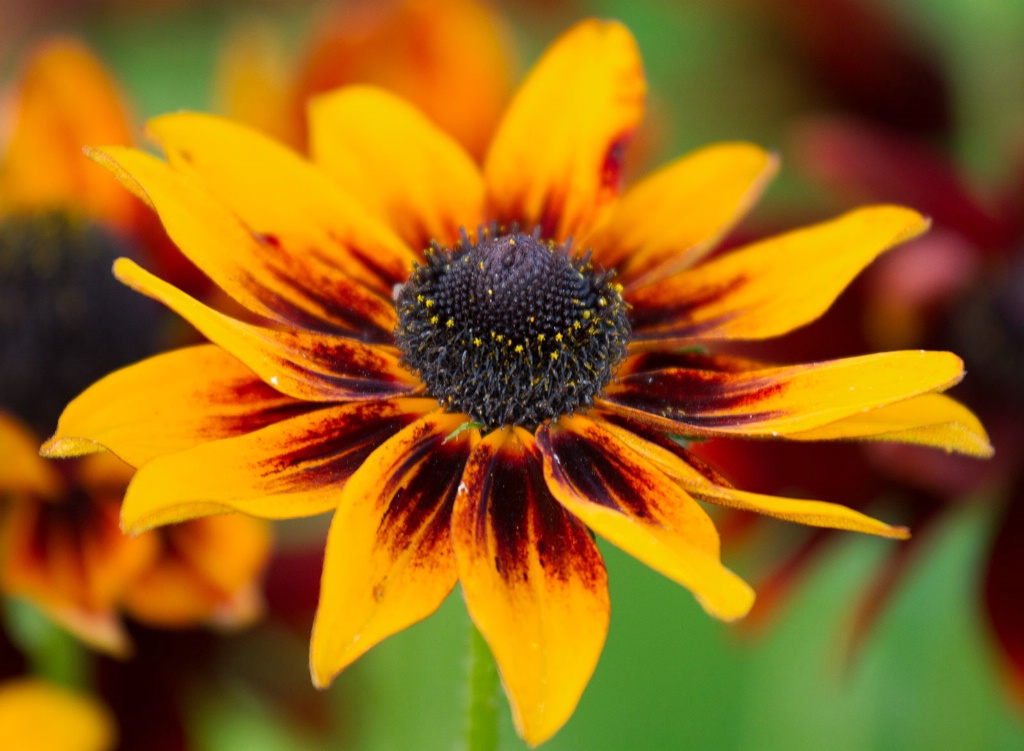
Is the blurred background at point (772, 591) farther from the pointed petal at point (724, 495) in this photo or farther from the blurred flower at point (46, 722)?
the pointed petal at point (724, 495)

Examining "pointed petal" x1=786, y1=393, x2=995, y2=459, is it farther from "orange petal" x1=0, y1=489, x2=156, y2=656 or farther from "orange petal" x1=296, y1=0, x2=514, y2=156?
"orange petal" x1=296, y1=0, x2=514, y2=156

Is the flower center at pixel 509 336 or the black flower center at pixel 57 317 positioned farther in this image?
the black flower center at pixel 57 317

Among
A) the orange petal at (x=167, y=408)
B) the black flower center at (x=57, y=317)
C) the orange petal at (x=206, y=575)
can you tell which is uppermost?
the orange petal at (x=167, y=408)

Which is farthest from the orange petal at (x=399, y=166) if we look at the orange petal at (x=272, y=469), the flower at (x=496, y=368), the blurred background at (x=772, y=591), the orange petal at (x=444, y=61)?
the orange petal at (x=444, y=61)

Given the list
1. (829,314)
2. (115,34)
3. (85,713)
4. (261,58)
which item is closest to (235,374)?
Result: (85,713)

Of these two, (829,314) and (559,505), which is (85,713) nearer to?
(559,505)

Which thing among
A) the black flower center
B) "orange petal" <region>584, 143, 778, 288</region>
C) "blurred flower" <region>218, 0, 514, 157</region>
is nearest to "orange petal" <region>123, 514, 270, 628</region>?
the black flower center

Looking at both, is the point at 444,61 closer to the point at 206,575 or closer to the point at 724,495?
the point at 206,575
